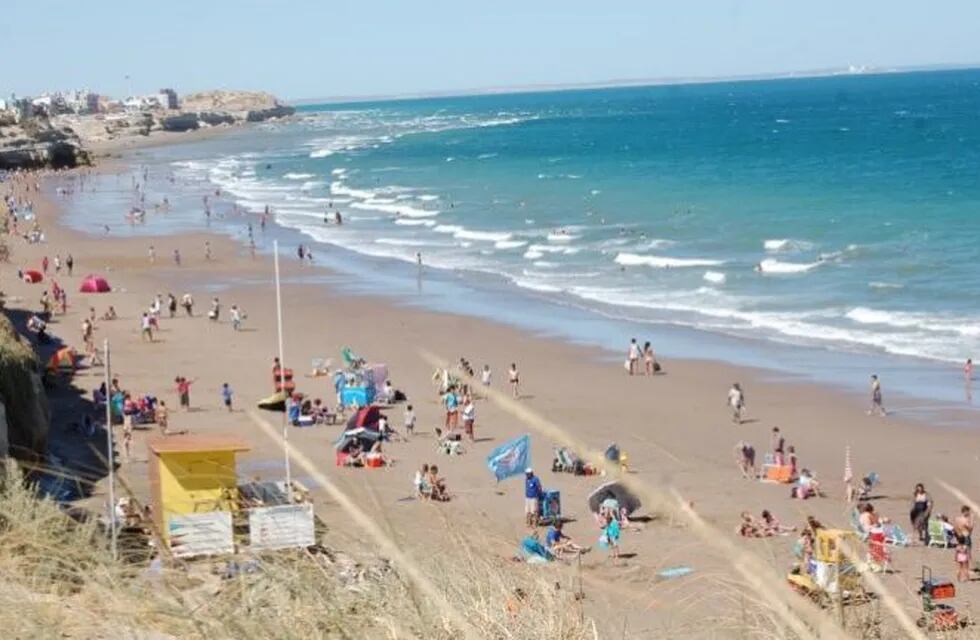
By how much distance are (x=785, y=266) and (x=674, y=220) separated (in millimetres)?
14820

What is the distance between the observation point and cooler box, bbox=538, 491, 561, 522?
688 inches

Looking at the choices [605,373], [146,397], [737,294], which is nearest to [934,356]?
[605,373]

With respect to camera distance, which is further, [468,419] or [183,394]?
[183,394]

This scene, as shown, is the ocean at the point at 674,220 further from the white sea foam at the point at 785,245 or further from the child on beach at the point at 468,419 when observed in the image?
the child on beach at the point at 468,419

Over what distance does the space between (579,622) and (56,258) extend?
4561cm

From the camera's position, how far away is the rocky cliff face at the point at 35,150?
4018 inches

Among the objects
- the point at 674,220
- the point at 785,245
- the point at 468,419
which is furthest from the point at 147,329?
the point at 674,220

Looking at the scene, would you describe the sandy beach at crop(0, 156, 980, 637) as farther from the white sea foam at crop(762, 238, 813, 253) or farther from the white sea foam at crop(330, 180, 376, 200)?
the white sea foam at crop(330, 180, 376, 200)

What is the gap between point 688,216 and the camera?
57281 mm

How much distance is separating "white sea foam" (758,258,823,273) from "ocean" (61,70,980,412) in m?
0.12

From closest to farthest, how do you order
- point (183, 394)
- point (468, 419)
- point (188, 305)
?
point (468, 419)
point (183, 394)
point (188, 305)

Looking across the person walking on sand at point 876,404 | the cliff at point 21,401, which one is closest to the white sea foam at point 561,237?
the person walking on sand at point 876,404

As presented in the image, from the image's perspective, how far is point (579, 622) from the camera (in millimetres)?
3504

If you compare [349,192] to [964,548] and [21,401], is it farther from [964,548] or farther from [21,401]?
[964,548]
